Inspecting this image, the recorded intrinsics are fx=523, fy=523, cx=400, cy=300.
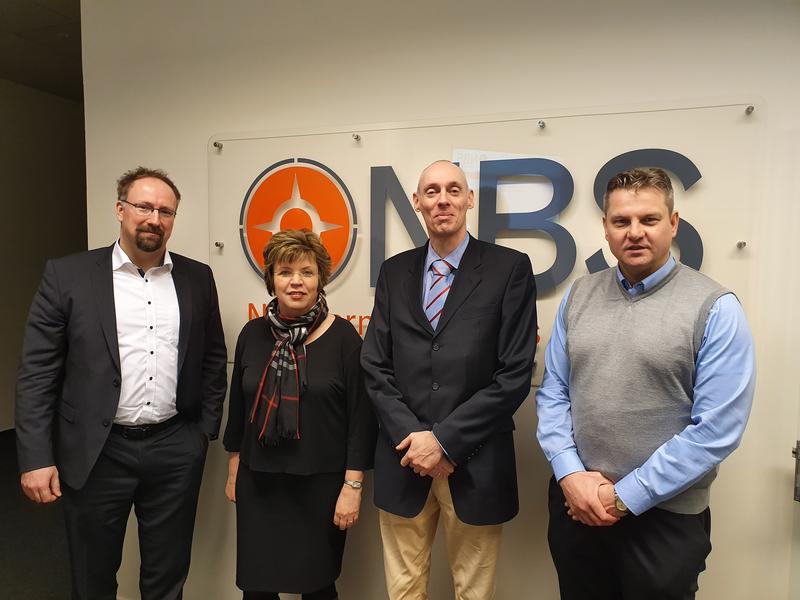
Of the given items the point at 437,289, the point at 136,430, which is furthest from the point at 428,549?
the point at 136,430

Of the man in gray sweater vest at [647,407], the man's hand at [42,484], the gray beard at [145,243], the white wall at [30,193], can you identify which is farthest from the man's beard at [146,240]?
the white wall at [30,193]

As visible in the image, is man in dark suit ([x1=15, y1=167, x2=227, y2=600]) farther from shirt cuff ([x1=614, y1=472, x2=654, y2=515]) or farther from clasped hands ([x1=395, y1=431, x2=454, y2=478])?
shirt cuff ([x1=614, y1=472, x2=654, y2=515])

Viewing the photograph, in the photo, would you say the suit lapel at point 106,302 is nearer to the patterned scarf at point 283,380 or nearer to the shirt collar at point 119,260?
the shirt collar at point 119,260

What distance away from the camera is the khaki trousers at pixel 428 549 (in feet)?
5.77

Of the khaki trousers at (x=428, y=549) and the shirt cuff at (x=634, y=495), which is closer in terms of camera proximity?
the shirt cuff at (x=634, y=495)

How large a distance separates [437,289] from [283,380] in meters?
0.63

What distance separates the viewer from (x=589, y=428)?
1491 mm

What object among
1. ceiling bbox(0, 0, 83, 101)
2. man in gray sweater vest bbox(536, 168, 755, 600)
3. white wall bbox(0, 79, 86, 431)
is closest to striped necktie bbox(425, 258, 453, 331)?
man in gray sweater vest bbox(536, 168, 755, 600)

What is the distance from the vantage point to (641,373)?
55.1 inches

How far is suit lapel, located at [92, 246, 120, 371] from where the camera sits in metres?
1.90

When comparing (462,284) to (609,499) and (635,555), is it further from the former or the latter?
(635,555)

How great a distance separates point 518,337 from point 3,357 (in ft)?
18.1

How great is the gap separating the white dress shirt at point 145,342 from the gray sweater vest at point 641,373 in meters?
1.50

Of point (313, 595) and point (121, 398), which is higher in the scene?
point (121, 398)
